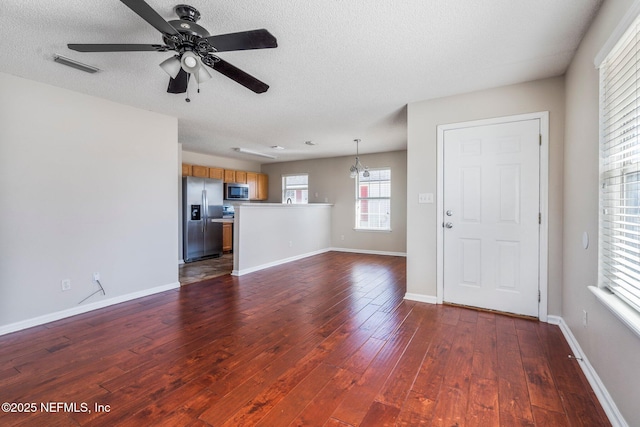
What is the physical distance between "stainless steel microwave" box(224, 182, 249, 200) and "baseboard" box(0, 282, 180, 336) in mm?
3638

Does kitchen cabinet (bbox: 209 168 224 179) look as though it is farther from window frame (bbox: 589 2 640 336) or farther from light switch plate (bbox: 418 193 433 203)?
window frame (bbox: 589 2 640 336)

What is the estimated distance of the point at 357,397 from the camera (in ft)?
5.75

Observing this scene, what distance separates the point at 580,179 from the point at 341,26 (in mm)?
2198

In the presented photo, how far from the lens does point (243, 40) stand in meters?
1.76

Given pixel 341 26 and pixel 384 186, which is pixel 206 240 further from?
pixel 341 26

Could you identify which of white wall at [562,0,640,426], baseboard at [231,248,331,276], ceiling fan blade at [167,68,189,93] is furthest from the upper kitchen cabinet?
white wall at [562,0,640,426]

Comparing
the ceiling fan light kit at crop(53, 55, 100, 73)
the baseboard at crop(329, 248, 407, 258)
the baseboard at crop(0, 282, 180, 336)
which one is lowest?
the baseboard at crop(0, 282, 180, 336)

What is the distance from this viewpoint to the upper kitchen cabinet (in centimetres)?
688

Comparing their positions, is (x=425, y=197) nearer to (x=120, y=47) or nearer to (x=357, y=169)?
(x=357, y=169)

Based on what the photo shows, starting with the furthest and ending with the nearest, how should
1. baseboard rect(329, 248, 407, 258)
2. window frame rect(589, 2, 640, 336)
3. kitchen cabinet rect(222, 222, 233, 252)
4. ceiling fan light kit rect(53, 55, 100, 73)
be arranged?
kitchen cabinet rect(222, 222, 233, 252) → baseboard rect(329, 248, 407, 258) → ceiling fan light kit rect(53, 55, 100, 73) → window frame rect(589, 2, 640, 336)

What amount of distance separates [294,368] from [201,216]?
4949 millimetres

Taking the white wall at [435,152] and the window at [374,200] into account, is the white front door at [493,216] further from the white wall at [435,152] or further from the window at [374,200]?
the window at [374,200]

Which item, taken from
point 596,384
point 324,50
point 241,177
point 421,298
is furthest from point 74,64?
point 241,177

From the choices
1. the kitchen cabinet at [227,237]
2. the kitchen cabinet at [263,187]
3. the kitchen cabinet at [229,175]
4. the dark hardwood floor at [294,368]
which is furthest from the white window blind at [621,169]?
the kitchen cabinet at [263,187]
